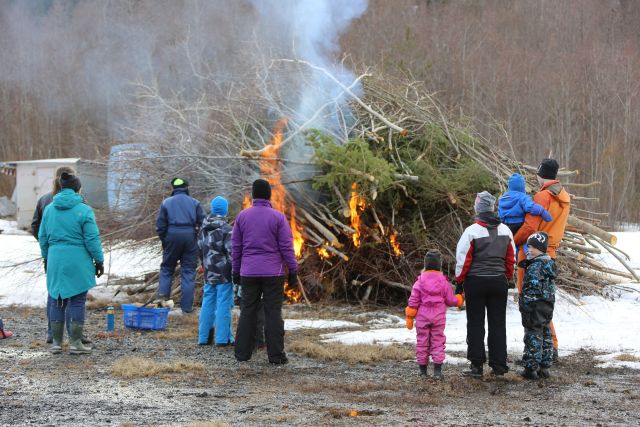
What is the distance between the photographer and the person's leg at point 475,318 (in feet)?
24.8

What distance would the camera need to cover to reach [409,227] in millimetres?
12914

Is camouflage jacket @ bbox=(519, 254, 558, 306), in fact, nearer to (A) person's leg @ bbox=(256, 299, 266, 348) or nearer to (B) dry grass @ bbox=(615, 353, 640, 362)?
(B) dry grass @ bbox=(615, 353, 640, 362)

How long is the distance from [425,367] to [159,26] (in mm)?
20663

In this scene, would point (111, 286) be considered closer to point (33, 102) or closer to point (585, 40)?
point (33, 102)

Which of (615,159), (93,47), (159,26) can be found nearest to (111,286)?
(159,26)

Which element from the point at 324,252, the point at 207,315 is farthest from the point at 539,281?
the point at 324,252

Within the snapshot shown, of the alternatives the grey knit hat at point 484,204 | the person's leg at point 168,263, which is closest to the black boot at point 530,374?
the grey knit hat at point 484,204

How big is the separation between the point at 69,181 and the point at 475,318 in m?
4.44

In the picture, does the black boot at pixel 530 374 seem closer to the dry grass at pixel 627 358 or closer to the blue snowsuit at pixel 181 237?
the dry grass at pixel 627 358

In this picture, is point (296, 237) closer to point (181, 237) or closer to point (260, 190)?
point (181, 237)

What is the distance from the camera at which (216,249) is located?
944 centimetres

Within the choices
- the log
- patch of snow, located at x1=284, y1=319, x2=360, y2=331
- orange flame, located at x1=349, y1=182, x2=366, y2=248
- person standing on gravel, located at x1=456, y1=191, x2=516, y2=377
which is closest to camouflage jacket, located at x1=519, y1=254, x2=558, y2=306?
person standing on gravel, located at x1=456, y1=191, x2=516, y2=377

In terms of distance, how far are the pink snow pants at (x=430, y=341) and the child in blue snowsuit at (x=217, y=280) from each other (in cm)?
254

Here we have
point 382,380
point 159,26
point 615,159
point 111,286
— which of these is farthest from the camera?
point 615,159
